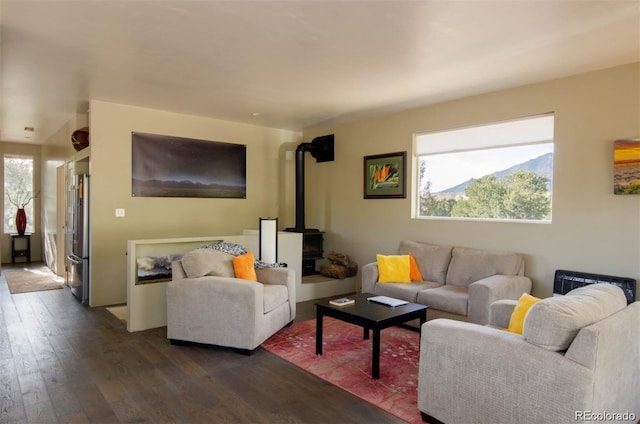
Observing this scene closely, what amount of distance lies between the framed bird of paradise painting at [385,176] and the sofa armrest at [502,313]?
2.70 m

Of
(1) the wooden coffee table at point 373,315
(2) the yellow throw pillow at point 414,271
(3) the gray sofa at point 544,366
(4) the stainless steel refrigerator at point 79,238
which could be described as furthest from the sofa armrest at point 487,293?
(4) the stainless steel refrigerator at point 79,238

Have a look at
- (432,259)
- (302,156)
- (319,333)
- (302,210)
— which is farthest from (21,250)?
(432,259)

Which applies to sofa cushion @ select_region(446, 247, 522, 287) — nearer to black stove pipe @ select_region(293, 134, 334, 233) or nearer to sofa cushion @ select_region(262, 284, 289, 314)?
sofa cushion @ select_region(262, 284, 289, 314)

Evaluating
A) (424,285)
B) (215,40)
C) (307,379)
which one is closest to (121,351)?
(307,379)

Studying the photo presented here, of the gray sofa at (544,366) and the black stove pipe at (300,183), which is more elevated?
the black stove pipe at (300,183)

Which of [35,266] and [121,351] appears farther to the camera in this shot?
[35,266]

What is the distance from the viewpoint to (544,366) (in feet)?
6.19

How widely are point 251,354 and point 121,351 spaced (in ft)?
3.85

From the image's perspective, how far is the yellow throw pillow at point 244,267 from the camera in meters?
4.02

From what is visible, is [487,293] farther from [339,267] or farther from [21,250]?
[21,250]

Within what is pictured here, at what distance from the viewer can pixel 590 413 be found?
180 cm

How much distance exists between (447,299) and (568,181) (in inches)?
67.0

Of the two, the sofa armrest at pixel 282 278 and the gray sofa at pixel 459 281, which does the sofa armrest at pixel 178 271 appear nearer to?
the sofa armrest at pixel 282 278

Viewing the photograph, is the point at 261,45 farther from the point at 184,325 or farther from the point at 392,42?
the point at 184,325
